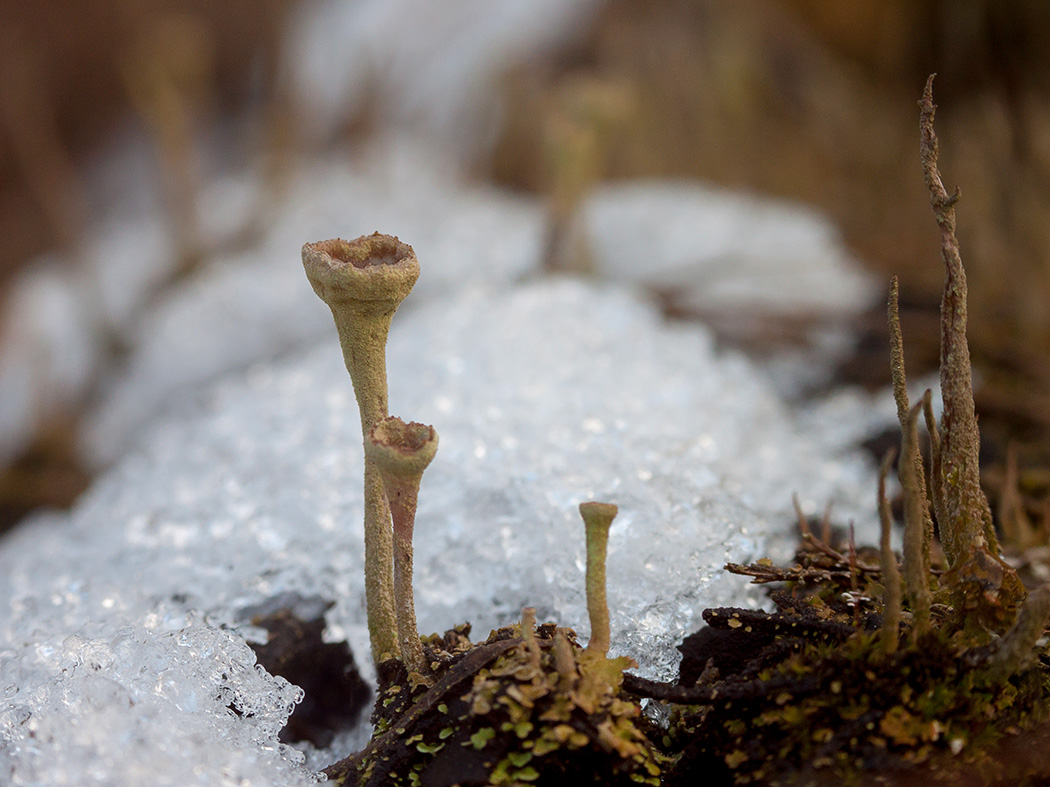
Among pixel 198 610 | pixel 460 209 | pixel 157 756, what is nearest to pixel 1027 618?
pixel 157 756

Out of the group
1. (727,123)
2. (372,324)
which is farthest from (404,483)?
(727,123)

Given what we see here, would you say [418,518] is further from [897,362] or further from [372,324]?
[897,362]

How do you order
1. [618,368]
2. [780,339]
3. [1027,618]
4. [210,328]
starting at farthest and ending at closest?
[210,328] → [780,339] → [618,368] → [1027,618]

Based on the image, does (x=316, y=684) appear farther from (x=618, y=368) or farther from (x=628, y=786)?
(x=618, y=368)

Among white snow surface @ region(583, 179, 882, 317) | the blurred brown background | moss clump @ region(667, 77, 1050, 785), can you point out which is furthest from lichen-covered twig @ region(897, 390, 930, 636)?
white snow surface @ region(583, 179, 882, 317)

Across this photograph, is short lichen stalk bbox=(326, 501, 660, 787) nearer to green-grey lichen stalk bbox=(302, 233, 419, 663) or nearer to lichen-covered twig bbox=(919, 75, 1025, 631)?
green-grey lichen stalk bbox=(302, 233, 419, 663)

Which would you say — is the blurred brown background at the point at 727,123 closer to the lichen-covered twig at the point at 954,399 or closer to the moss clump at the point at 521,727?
the lichen-covered twig at the point at 954,399
